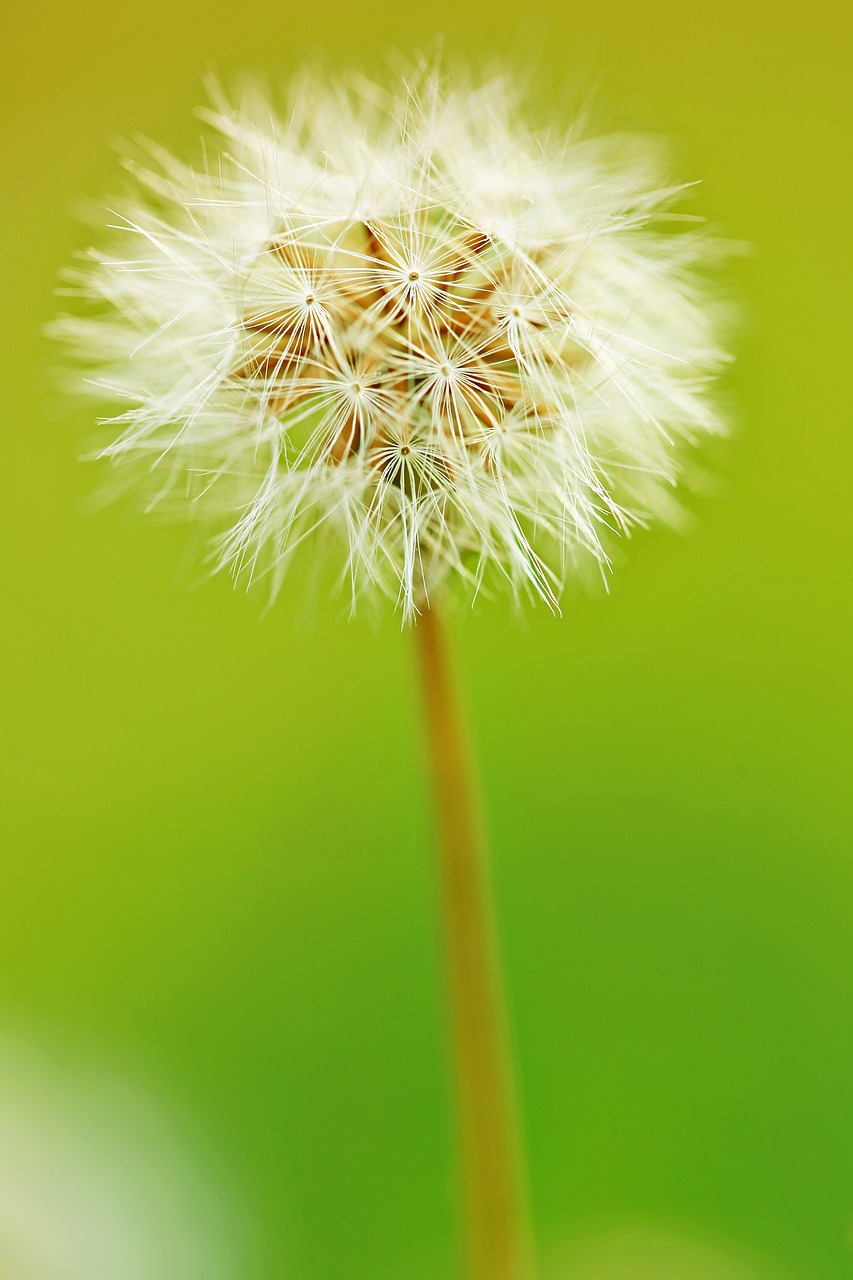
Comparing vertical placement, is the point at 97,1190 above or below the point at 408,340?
below

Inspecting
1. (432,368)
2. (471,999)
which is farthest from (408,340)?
(471,999)

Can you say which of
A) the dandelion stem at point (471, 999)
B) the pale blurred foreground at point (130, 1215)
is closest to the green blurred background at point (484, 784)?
the pale blurred foreground at point (130, 1215)

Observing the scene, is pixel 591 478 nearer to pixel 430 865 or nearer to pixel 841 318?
pixel 430 865

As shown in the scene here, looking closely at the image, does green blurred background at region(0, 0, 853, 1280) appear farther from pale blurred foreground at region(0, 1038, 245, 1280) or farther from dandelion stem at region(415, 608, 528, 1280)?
dandelion stem at region(415, 608, 528, 1280)

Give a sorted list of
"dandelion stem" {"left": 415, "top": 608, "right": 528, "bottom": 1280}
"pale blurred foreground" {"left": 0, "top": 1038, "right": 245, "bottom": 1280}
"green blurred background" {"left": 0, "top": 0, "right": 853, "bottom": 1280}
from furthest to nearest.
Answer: "green blurred background" {"left": 0, "top": 0, "right": 853, "bottom": 1280} → "pale blurred foreground" {"left": 0, "top": 1038, "right": 245, "bottom": 1280} → "dandelion stem" {"left": 415, "top": 608, "right": 528, "bottom": 1280}

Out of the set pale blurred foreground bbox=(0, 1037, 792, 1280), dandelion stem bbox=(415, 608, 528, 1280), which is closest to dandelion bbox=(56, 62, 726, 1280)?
dandelion stem bbox=(415, 608, 528, 1280)

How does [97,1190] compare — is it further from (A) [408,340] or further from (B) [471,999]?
(A) [408,340]

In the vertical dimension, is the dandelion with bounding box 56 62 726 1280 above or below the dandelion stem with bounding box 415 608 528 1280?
above

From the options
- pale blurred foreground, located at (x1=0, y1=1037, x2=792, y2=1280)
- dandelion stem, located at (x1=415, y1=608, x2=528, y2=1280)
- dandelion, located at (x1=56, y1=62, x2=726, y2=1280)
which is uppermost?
dandelion, located at (x1=56, y1=62, x2=726, y2=1280)
